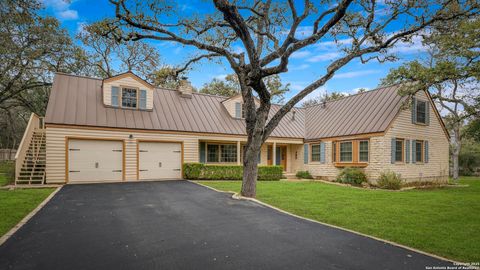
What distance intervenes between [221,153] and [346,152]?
26.0 ft

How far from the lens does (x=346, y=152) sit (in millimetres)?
17219

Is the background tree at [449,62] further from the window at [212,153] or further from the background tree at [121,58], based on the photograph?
the background tree at [121,58]

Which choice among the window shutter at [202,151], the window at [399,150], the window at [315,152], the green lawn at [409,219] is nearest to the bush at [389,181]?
the window at [399,150]

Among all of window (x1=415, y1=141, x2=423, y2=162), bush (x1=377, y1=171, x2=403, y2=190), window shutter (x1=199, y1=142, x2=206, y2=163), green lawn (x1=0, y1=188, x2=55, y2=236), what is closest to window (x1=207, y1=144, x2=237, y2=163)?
window shutter (x1=199, y1=142, x2=206, y2=163)

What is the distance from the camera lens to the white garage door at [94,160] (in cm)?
1359

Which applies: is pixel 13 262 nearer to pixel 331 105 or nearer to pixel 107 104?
pixel 107 104

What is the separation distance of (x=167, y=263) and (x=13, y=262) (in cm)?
214

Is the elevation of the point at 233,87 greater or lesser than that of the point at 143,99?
greater

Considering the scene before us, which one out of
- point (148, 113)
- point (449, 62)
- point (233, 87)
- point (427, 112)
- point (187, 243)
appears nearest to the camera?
point (187, 243)

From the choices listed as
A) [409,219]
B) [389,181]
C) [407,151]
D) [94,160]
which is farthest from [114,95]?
[407,151]

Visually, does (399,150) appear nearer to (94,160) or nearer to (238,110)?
(238,110)

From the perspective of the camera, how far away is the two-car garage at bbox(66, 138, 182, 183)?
1366 centimetres

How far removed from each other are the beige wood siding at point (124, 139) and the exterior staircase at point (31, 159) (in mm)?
629

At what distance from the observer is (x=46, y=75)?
2253 cm
